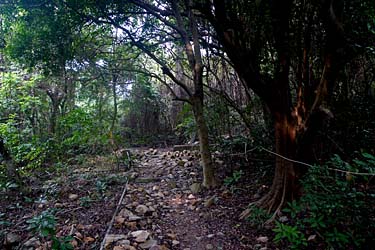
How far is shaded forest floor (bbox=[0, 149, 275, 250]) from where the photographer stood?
294 centimetres

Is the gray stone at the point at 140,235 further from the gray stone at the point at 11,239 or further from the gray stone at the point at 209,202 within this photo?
the gray stone at the point at 11,239

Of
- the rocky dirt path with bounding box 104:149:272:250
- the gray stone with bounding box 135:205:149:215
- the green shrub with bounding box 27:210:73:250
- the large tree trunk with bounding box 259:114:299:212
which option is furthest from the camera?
the gray stone with bounding box 135:205:149:215

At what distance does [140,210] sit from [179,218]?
53 cm

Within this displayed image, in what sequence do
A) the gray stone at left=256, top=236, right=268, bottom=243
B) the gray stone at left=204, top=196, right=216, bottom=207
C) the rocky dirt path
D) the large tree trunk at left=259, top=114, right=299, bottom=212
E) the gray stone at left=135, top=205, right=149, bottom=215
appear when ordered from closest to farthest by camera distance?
the gray stone at left=256, top=236, right=268, bottom=243, the rocky dirt path, the large tree trunk at left=259, top=114, right=299, bottom=212, the gray stone at left=135, top=205, right=149, bottom=215, the gray stone at left=204, top=196, right=216, bottom=207

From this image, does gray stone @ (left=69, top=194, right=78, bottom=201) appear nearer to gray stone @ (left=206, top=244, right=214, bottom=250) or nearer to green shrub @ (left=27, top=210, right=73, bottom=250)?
green shrub @ (left=27, top=210, right=73, bottom=250)

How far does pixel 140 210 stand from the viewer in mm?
3633

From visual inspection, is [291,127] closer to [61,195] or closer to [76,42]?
[61,195]

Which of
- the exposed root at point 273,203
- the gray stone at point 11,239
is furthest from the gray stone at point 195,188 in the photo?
the gray stone at point 11,239

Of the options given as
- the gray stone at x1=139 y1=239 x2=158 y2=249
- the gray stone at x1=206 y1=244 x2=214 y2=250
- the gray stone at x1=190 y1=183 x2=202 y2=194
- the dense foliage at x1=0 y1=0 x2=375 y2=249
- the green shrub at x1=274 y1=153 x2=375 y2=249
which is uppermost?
the dense foliage at x1=0 y1=0 x2=375 y2=249

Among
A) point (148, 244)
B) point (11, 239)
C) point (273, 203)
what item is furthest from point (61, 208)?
point (273, 203)

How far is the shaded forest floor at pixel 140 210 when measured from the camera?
2936mm

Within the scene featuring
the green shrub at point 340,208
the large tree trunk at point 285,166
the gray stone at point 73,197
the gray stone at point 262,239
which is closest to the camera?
the green shrub at point 340,208

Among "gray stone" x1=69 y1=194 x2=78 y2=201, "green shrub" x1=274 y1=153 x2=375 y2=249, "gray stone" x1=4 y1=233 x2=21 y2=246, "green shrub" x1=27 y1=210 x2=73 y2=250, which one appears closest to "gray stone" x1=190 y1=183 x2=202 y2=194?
"gray stone" x1=69 y1=194 x2=78 y2=201

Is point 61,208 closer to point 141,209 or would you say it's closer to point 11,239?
point 11,239
